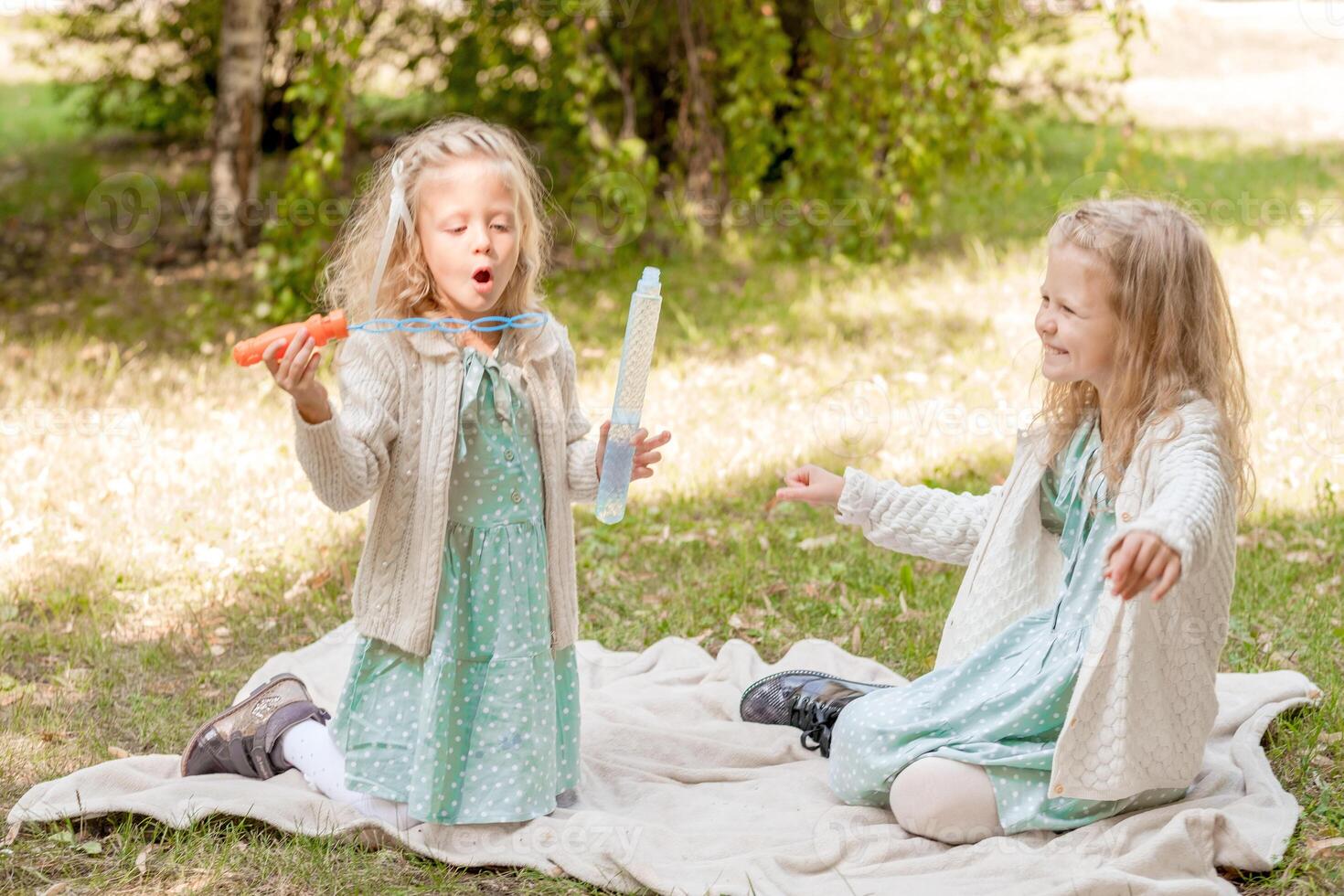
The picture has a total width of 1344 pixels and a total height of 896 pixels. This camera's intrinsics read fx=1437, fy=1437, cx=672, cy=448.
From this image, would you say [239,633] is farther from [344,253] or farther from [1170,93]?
[1170,93]

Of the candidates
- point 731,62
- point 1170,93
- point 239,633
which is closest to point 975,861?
point 239,633

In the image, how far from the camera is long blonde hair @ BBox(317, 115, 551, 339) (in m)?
2.66

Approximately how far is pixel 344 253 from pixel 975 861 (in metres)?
1.66

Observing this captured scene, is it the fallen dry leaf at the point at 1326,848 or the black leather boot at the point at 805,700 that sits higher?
the fallen dry leaf at the point at 1326,848

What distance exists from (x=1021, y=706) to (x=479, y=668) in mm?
1010

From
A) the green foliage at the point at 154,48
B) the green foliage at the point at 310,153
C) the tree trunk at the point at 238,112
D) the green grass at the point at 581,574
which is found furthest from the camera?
the green foliage at the point at 154,48

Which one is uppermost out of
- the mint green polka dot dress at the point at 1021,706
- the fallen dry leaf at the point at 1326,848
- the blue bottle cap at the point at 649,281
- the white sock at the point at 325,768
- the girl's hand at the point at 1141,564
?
the blue bottle cap at the point at 649,281

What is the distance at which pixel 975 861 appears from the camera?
2.54m

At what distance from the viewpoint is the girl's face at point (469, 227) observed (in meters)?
2.61

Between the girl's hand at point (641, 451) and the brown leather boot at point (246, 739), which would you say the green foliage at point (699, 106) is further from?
the girl's hand at point (641, 451)

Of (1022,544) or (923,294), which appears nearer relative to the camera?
(1022,544)

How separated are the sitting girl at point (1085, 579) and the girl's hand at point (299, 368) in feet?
3.17

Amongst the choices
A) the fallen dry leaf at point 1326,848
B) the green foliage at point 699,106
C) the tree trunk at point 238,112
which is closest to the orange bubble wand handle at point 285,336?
the fallen dry leaf at point 1326,848

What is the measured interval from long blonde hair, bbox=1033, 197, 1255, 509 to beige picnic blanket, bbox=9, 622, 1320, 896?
0.60 m
